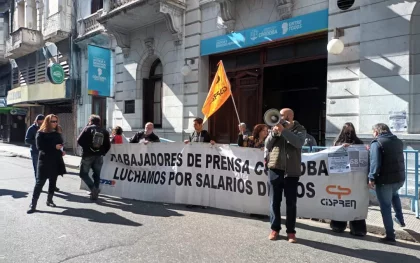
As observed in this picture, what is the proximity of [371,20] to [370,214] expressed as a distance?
14.5 ft

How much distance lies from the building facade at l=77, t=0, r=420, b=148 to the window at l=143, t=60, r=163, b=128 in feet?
0.15

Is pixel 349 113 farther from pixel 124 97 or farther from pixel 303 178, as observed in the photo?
pixel 124 97

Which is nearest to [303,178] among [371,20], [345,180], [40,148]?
[345,180]

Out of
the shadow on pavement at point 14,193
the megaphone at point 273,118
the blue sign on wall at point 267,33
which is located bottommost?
the shadow on pavement at point 14,193

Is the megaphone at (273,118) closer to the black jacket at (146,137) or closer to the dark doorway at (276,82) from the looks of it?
the black jacket at (146,137)

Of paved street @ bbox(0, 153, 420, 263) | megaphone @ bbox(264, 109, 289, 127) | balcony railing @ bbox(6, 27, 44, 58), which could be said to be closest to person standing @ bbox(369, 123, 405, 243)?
paved street @ bbox(0, 153, 420, 263)

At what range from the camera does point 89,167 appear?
23.5 ft

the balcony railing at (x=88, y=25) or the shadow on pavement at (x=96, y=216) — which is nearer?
the shadow on pavement at (x=96, y=216)

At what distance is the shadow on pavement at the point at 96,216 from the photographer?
17.8 ft

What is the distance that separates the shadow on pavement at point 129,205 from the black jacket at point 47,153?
1065mm

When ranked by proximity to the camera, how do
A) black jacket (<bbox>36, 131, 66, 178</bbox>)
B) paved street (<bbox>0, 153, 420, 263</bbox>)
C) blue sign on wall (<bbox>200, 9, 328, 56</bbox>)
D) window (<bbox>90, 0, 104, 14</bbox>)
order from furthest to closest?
window (<bbox>90, 0, 104, 14</bbox>)
blue sign on wall (<bbox>200, 9, 328, 56</bbox>)
black jacket (<bbox>36, 131, 66, 178</bbox>)
paved street (<bbox>0, 153, 420, 263</bbox>)

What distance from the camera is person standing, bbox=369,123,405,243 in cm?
467

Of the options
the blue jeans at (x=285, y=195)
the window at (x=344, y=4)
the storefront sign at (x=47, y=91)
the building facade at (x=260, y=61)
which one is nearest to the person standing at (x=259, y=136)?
the blue jeans at (x=285, y=195)

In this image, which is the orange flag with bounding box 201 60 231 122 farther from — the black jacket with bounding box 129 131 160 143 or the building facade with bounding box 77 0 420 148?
the building facade with bounding box 77 0 420 148
